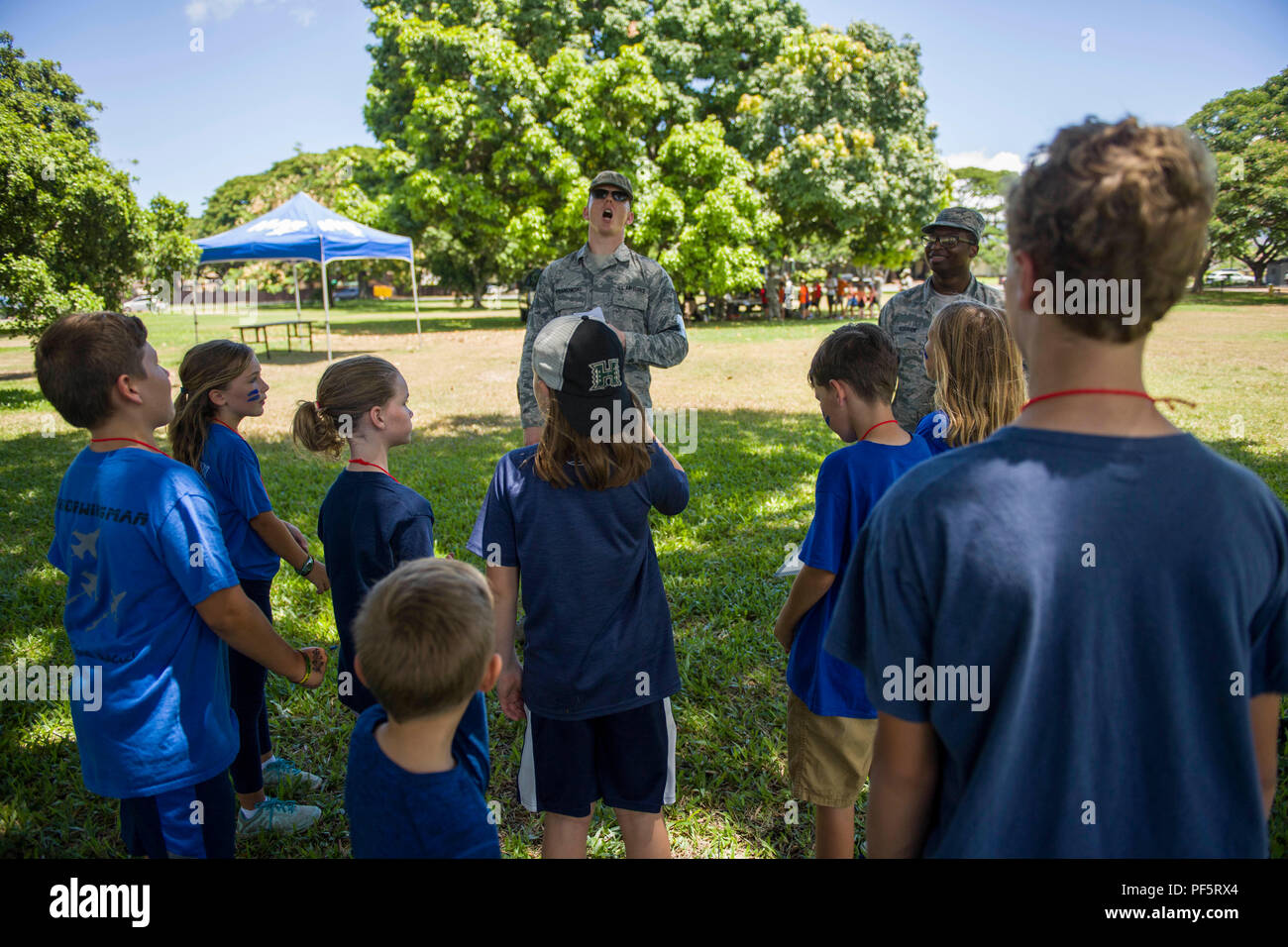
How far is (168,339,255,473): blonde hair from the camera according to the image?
285 centimetres

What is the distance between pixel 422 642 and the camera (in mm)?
1608

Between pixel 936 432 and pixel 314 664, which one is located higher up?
pixel 936 432

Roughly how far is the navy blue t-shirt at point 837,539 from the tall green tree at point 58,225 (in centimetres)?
1353

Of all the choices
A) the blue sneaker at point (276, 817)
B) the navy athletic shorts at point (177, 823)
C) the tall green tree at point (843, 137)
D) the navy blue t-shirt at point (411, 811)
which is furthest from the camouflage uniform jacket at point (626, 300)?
the tall green tree at point (843, 137)

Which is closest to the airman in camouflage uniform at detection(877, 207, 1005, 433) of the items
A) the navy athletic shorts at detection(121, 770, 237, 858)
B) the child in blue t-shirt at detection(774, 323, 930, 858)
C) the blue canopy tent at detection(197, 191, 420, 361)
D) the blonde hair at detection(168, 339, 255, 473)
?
the child in blue t-shirt at detection(774, 323, 930, 858)

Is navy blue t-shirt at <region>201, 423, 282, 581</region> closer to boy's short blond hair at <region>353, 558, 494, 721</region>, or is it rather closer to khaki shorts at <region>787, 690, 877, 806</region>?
boy's short blond hair at <region>353, 558, 494, 721</region>

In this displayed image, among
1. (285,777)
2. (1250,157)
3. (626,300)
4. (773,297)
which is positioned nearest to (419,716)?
(285,777)

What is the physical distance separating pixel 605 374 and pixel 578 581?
0.55 metres

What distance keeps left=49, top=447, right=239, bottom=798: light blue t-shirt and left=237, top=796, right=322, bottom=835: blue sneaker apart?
1.01 meters

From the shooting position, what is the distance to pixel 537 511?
2.12 metres

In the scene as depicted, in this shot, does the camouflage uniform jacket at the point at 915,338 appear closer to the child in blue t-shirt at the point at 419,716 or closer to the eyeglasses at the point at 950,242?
the eyeglasses at the point at 950,242

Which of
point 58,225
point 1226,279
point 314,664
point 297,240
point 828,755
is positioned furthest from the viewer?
point 1226,279

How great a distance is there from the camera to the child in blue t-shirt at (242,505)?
2854mm

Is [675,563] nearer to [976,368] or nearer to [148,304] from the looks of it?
[976,368]
